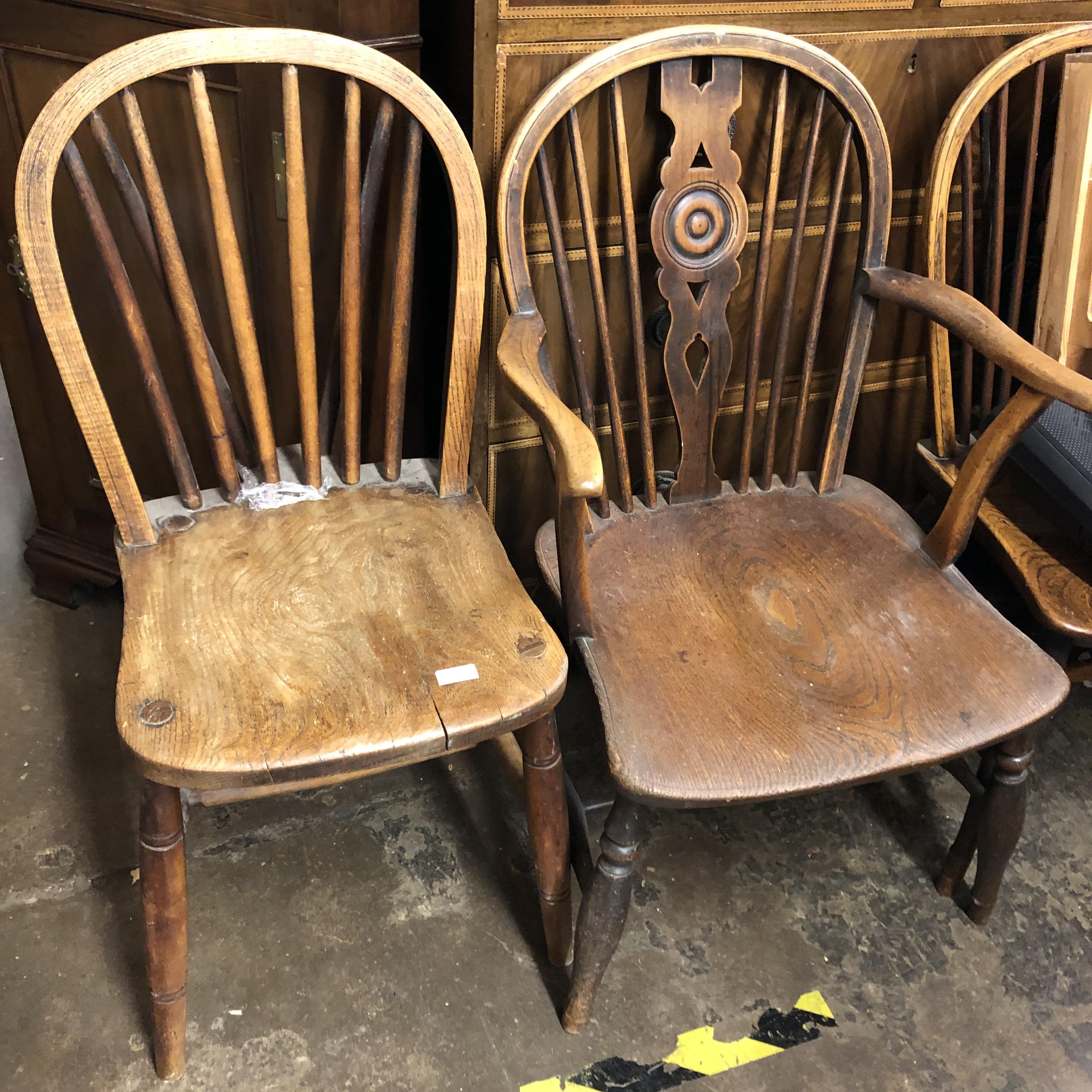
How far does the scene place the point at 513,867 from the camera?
1.46 m

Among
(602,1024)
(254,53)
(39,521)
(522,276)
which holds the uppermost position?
(254,53)

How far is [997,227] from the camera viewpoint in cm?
147

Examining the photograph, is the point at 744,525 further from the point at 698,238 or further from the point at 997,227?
the point at 997,227

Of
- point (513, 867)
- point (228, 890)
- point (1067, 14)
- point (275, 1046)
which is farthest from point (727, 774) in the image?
point (1067, 14)

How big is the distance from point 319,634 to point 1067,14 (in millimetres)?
1467

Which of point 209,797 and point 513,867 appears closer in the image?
point 209,797

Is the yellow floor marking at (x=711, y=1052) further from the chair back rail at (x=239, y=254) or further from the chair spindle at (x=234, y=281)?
the chair spindle at (x=234, y=281)

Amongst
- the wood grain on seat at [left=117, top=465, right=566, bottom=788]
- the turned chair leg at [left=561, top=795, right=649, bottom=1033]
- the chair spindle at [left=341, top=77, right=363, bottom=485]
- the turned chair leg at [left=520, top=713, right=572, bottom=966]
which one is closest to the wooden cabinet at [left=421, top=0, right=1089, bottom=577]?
the chair spindle at [left=341, top=77, right=363, bottom=485]

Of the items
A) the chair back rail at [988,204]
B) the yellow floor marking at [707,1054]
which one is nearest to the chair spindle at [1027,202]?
the chair back rail at [988,204]

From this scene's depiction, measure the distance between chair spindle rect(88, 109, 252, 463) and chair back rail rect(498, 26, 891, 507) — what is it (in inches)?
15.4

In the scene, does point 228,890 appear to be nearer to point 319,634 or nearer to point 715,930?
point 319,634

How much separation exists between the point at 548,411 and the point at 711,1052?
34.0 inches

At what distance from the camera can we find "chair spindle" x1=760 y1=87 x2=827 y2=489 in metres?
1.28

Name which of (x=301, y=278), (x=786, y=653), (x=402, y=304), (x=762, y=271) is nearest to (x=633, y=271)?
(x=762, y=271)
